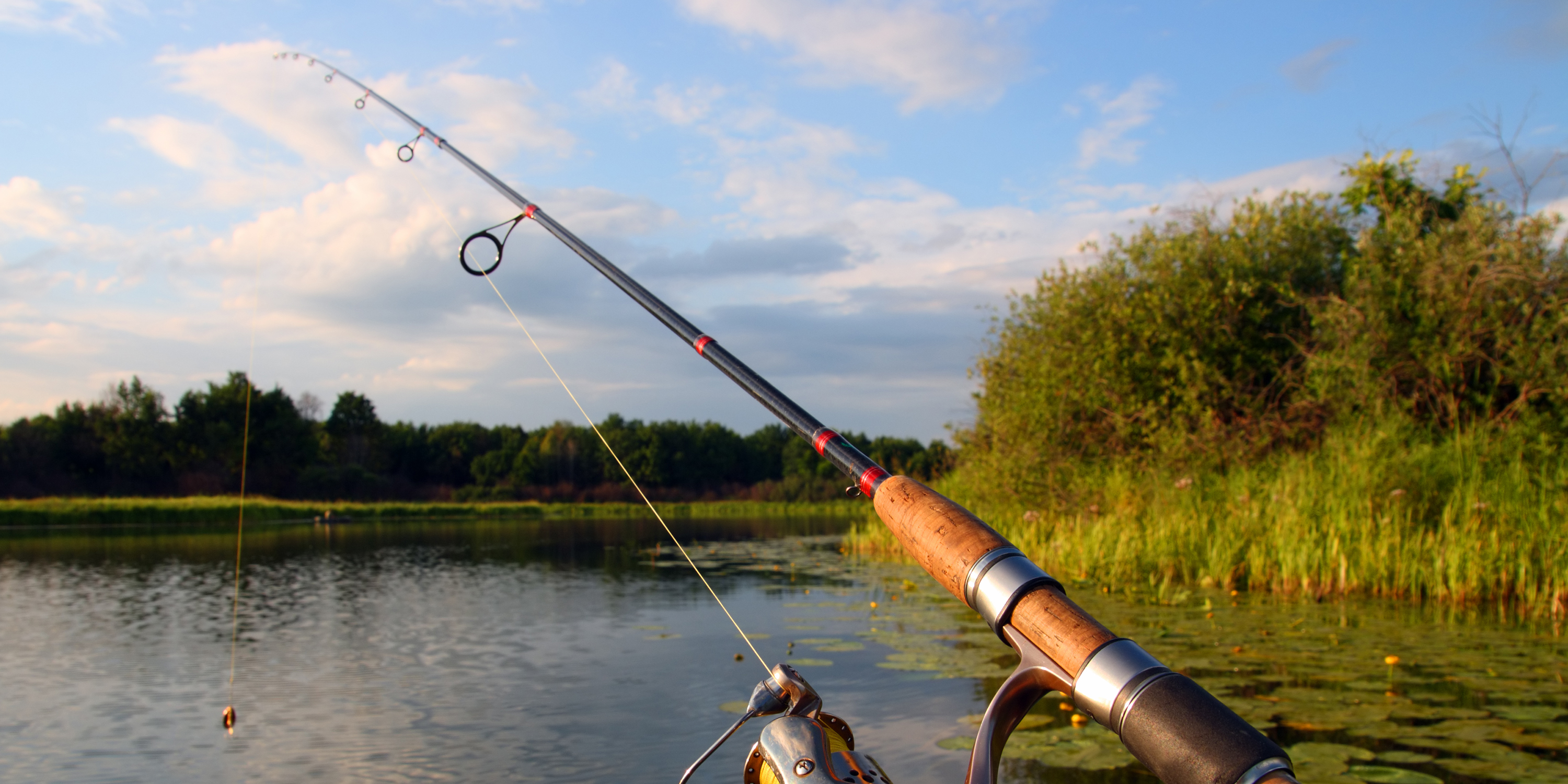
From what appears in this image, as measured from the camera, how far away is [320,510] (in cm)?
3322

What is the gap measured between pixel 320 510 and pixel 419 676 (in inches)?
1227

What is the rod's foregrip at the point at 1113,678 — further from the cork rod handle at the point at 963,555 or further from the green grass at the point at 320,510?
the green grass at the point at 320,510

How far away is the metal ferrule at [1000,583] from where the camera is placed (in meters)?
1.37

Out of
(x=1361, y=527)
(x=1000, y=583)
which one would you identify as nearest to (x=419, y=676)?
(x=1000, y=583)

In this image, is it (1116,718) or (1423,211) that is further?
(1423,211)

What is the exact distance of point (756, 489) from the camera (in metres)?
48.0

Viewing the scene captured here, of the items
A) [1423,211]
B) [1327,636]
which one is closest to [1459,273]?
[1423,211]

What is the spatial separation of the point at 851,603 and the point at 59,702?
5.73m

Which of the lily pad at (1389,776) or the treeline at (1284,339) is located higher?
the treeline at (1284,339)

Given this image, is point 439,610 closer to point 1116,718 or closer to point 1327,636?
point 1327,636

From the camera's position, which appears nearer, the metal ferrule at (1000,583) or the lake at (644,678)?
the metal ferrule at (1000,583)

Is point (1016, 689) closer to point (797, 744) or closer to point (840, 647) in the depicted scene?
point (797, 744)

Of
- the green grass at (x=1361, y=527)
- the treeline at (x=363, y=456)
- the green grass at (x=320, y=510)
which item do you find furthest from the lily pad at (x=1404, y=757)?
the green grass at (x=320, y=510)

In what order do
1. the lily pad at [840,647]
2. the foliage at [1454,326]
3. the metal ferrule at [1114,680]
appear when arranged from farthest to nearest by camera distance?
the foliage at [1454,326]
the lily pad at [840,647]
the metal ferrule at [1114,680]
